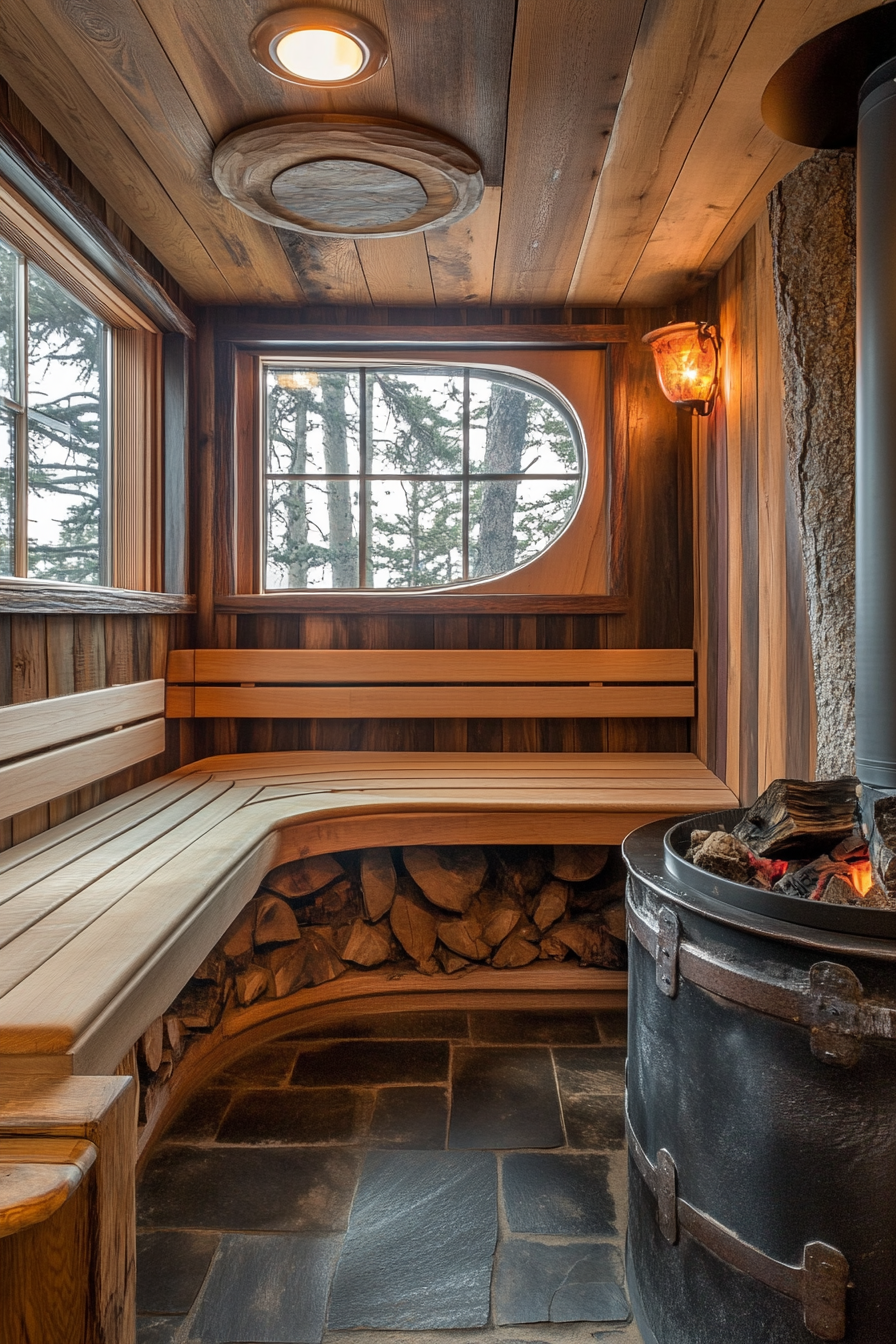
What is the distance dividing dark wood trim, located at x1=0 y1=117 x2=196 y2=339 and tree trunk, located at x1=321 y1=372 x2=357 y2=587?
63cm

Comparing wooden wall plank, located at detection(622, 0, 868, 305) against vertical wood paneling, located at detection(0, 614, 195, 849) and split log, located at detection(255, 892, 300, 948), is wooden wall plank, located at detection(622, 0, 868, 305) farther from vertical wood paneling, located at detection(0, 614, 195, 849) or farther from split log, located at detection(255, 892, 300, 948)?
split log, located at detection(255, 892, 300, 948)

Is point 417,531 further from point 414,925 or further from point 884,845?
point 884,845

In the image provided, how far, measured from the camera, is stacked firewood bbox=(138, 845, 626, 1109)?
2766mm

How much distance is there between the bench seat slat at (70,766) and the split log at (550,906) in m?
1.40

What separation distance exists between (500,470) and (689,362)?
81cm

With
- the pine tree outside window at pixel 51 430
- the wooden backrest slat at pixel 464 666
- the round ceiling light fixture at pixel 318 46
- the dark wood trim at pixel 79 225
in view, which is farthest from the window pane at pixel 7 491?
the wooden backrest slat at pixel 464 666

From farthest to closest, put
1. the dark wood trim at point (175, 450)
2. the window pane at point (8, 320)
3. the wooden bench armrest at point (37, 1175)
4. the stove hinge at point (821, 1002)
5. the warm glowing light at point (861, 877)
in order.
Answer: the dark wood trim at point (175, 450) → the window pane at point (8, 320) → the warm glowing light at point (861, 877) → the stove hinge at point (821, 1002) → the wooden bench armrest at point (37, 1175)

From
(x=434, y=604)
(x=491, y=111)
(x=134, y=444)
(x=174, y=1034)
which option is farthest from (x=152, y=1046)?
(x=491, y=111)

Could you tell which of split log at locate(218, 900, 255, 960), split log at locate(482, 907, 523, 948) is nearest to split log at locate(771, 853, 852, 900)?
split log at locate(482, 907, 523, 948)

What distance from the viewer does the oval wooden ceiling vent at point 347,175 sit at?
6.55 ft

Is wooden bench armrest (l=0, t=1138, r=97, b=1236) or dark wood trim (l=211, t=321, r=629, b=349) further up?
dark wood trim (l=211, t=321, r=629, b=349)

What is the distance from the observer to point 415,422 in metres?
3.36

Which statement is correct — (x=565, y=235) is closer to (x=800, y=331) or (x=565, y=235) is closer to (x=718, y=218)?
(x=718, y=218)

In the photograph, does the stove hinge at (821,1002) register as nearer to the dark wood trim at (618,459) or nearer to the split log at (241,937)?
the split log at (241,937)
